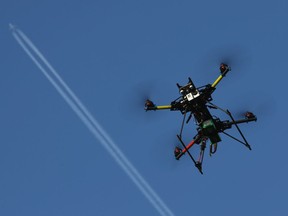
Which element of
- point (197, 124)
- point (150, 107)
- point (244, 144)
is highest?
point (150, 107)

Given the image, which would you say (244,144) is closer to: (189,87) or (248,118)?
(248,118)

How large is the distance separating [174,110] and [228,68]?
251 inches

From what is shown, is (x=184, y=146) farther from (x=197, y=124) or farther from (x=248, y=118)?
(x=248, y=118)

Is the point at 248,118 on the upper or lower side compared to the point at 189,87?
lower

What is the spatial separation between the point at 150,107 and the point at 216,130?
270 inches

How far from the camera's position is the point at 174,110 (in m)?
54.4

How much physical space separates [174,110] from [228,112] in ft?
19.8

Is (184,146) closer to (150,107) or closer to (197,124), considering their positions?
(197,124)

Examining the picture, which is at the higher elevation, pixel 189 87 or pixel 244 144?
pixel 189 87

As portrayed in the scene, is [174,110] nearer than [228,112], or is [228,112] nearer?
[228,112]

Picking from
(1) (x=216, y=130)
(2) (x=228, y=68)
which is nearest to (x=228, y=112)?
(1) (x=216, y=130)

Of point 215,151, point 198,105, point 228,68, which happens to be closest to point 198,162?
point 215,151

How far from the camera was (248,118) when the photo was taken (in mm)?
53625

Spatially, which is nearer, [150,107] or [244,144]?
[244,144]
